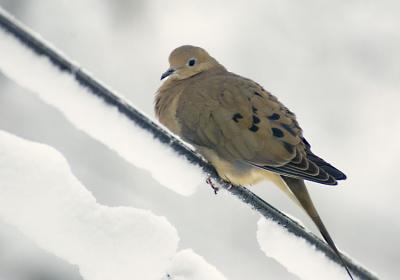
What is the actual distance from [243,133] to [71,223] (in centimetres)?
103

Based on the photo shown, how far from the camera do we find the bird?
188 centimetres

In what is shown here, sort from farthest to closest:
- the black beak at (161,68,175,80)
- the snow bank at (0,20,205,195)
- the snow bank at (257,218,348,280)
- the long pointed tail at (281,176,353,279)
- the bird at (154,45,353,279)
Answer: the black beak at (161,68,175,80)
the bird at (154,45,353,279)
the long pointed tail at (281,176,353,279)
the snow bank at (257,218,348,280)
the snow bank at (0,20,205,195)

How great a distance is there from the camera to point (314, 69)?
146 inches

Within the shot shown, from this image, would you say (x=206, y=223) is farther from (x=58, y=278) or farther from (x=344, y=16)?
(x=344, y=16)

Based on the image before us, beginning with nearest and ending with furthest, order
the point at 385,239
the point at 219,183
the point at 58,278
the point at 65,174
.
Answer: the point at 65,174 < the point at 58,278 < the point at 219,183 < the point at 385,239

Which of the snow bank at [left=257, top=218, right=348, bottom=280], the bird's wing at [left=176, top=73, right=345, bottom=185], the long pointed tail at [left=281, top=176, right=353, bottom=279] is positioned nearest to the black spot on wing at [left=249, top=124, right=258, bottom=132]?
the bird's wing at [left=176, top=73, right=345, bottom=185]

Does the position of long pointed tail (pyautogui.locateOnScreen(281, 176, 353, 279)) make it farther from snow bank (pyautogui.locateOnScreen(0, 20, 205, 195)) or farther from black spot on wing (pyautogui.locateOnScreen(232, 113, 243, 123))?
snow bank (pyautogui.locateOnScreen(0, 20, 205, 195))

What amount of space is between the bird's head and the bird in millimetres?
178

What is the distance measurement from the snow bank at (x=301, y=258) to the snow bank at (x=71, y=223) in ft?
0.61

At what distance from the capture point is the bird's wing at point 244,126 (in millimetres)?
1942

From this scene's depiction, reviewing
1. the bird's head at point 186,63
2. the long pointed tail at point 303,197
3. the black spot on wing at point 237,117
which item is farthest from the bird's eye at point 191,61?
the long pointed tail at point 303,197

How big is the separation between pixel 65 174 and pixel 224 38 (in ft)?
8.84

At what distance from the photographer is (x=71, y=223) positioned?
1.06 metres

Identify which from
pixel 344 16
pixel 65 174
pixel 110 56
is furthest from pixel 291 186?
pixel 344 16
